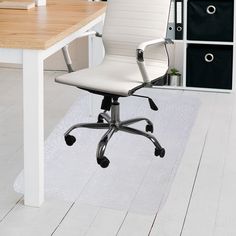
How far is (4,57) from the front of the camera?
310 cm

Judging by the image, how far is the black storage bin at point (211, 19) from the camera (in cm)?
514

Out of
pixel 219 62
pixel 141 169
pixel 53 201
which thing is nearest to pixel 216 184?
pixel 141 169

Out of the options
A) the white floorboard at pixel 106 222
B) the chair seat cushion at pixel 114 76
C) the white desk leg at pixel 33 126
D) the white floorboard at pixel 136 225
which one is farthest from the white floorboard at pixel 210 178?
the white desk leg at pixel 33 126

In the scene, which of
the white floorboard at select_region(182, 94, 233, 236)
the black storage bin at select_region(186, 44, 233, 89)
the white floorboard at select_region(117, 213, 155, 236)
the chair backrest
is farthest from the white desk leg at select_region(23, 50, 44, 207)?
the black storage bin at select_region(186, 44, 233, 89)

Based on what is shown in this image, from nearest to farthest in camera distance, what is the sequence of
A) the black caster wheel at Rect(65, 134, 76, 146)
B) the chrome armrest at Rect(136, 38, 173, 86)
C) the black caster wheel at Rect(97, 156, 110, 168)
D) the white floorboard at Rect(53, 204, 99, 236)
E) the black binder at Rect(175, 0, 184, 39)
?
the white floorboard at Rect(53, 204, 99, 236) < the chrome armrest at Rect(136, 38, 173, 86) < the black caster wheel at Rect(97, 156, 110, 168) < the black caster wheel at Rect(65, 134, 76, 146) < the black binder at Rect(175, 0, 184, 39)

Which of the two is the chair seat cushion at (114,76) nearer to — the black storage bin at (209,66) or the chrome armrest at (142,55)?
the chrome armrest at (142,55)

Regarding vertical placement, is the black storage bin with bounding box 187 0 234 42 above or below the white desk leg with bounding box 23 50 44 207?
above

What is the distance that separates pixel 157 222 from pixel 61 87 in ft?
8.33

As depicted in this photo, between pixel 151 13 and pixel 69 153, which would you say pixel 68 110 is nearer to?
pixel 69 153

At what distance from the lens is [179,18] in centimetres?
528

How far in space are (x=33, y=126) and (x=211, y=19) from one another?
8.16 ft

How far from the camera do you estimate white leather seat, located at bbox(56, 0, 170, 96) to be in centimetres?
376

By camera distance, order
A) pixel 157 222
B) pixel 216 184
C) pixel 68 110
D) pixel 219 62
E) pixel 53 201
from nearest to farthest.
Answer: pixel 157 222 < pixel 53 201 < pixel 216 184 < pixel 68 110 < pixel 219 62

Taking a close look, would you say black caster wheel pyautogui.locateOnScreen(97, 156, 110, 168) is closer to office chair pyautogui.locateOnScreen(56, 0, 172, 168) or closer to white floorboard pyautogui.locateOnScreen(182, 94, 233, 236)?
office chair pyautogui.locateOnScreen(56, 0, 172, 168)
